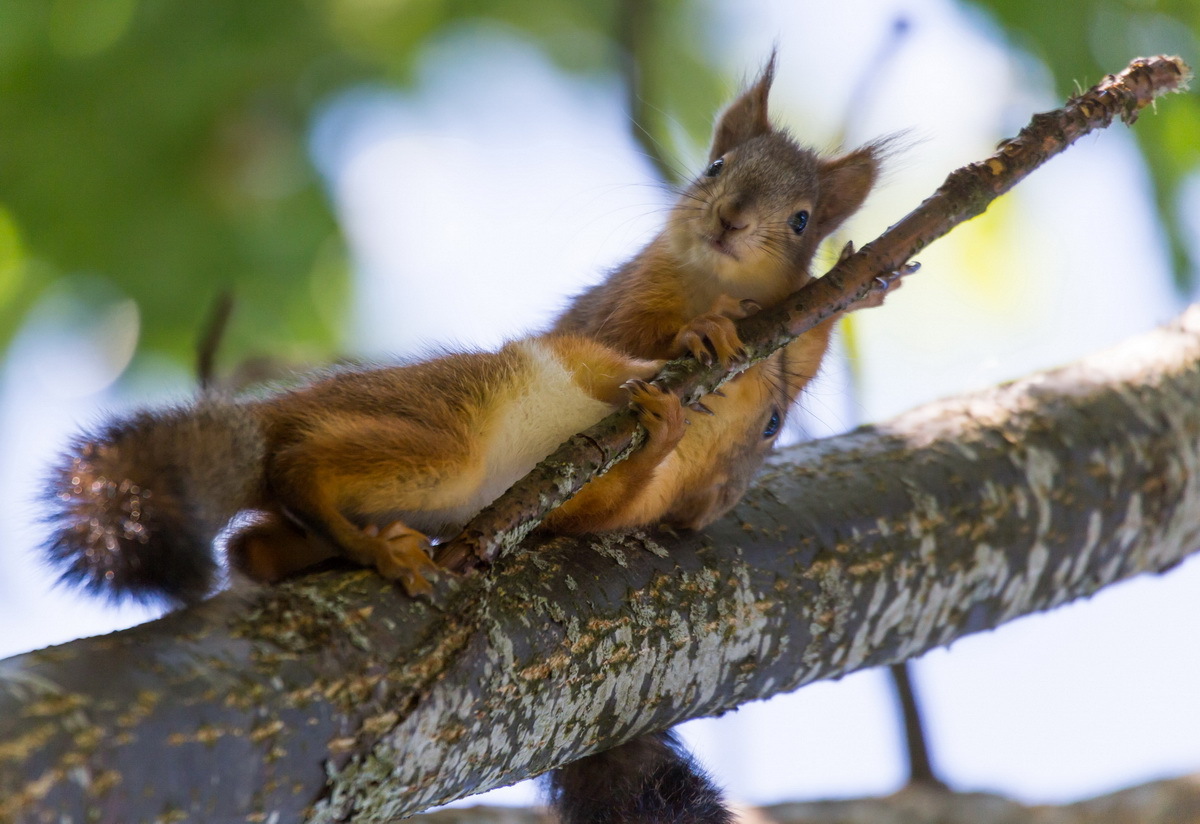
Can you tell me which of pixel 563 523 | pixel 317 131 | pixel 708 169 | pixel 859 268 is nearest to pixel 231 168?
pixel 317 131

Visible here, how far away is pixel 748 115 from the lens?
2.41 metres

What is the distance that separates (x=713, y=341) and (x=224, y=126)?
2.45m

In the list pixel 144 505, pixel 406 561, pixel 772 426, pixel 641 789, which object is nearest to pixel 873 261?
pixel 772 426

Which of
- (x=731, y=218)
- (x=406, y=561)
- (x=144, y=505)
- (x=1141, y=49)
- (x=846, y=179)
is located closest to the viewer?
(x=144, y=505)

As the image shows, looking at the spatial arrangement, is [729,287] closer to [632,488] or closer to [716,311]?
[716,311]

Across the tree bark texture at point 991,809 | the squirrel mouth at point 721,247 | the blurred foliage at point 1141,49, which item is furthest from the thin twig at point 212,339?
the blurred foliage at point 1141,49

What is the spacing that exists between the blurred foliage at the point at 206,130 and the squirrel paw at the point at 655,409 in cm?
151

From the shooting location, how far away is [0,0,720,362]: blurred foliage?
10.8ft

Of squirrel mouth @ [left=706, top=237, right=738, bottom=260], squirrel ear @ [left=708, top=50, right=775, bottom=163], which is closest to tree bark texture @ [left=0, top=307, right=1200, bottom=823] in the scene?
squirrel mouth @ [left=706, top=237, right=738, bottom=260]

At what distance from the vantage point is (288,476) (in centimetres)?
152

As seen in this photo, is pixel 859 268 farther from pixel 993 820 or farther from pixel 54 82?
pixel 54 82

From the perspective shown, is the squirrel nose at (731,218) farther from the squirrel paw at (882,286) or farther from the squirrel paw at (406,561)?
Result: the squirrel paw at (406,561)

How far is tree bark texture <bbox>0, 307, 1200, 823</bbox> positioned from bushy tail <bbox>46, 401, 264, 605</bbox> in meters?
0.07

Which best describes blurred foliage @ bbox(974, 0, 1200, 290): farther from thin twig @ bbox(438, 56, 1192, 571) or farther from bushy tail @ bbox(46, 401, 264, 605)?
bushy tail @ bbox(46, 401, 264, 605)
